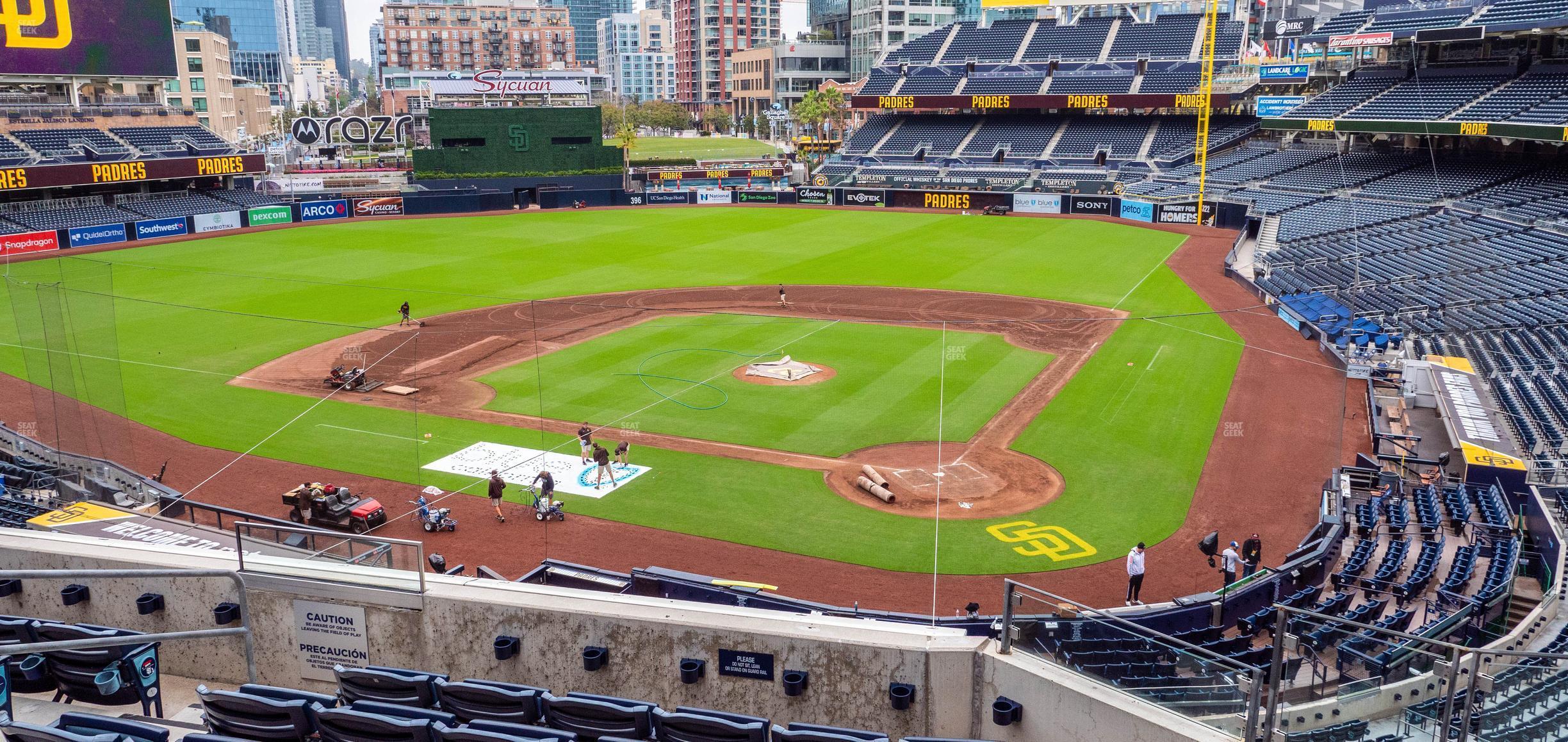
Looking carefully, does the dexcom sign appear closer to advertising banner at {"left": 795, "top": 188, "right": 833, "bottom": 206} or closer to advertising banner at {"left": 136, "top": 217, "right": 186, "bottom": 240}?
advertising banner at {"left": 136, "top": 217, "right": 186, "bottom": 240}

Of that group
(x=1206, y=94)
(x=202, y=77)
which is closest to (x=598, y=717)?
(x=1206, y=94)

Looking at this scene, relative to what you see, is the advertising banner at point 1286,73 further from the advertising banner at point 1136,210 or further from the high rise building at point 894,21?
the high rise building at point 894,21

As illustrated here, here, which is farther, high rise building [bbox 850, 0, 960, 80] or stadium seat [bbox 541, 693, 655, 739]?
high rise building [bbox 850, 0, 960, 80]

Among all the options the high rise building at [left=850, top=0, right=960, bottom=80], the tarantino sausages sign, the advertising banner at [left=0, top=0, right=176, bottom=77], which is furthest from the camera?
the high rise building at [left=850, top=0, right=960, bottom=80]

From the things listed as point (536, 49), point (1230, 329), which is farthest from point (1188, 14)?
point (536, 49)

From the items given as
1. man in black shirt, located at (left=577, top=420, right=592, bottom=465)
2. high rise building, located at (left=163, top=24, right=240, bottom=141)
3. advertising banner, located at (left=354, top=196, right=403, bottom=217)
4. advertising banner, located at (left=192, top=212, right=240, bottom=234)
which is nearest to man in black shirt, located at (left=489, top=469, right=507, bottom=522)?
man in black shirt, located at (left=577, top=420, right=592, bottom=465)

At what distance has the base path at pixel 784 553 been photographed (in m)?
18.3

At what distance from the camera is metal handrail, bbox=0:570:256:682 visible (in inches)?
321

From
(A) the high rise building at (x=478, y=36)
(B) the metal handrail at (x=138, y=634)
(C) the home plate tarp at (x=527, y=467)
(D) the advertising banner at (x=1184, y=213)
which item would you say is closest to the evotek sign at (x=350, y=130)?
(D) the advertising banner at (x=1184, y=213)

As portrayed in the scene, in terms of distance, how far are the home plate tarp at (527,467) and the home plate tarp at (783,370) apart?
24.7ft

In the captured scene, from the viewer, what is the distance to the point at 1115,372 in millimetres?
31125

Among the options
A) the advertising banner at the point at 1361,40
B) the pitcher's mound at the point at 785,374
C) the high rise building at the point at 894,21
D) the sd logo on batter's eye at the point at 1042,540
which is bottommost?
the sd logo on batter's eye at the point at 1042,540

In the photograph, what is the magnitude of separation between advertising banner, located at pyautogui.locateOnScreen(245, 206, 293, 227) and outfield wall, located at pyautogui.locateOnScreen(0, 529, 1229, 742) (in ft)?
198

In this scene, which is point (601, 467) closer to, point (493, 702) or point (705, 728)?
point (493, 702)
